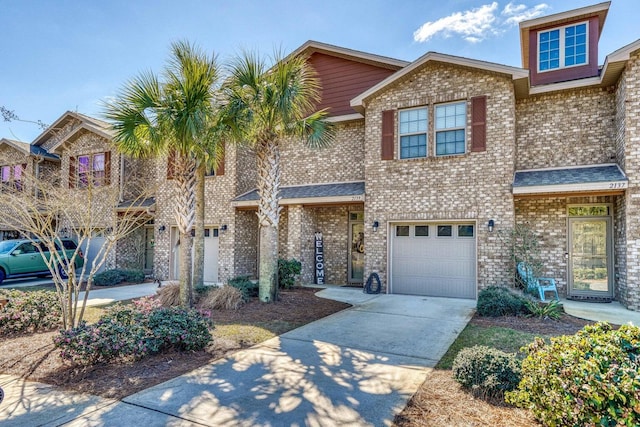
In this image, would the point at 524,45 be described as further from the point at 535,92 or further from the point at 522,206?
the point at 522,206

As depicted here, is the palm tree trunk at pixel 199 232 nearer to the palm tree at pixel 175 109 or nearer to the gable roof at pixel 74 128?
the palm tree at pixel 175 109

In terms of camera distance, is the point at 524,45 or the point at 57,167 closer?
the point at 524,45

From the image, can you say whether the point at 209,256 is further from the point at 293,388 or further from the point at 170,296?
the point at 293,388

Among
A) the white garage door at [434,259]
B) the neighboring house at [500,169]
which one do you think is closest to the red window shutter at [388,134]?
the neighboring house at [500,169]

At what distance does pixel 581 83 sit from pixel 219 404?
11.5m

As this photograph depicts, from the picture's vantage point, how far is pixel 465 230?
1064 centimetres

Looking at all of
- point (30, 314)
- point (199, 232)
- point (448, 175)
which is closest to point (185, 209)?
point (199, 232)

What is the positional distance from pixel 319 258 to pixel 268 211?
15.0 feet

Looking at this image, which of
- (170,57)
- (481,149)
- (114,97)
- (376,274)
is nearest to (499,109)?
(481,149)

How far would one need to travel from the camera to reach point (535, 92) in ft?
34.7

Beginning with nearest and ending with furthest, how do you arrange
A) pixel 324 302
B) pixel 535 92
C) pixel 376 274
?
pixel 324 302 → pixel 535 92 → pixel 376 274

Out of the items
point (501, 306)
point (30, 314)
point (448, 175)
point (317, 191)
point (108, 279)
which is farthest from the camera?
point (108, 279)

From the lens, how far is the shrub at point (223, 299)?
861cm

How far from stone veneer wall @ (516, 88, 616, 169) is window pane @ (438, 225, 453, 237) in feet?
8.88
